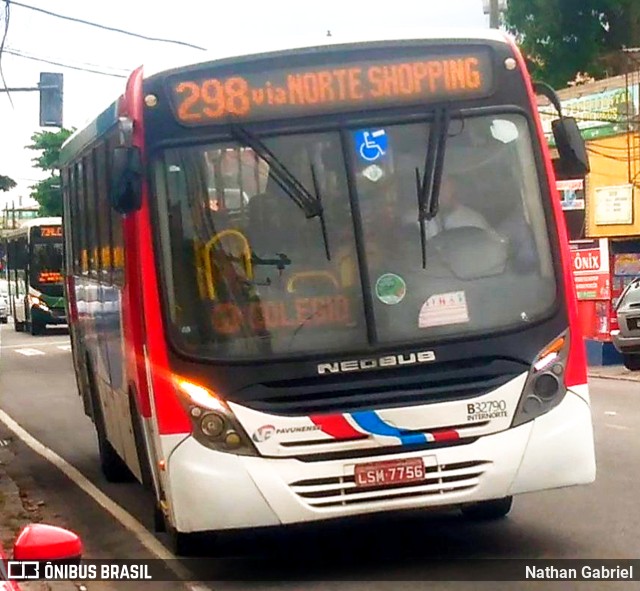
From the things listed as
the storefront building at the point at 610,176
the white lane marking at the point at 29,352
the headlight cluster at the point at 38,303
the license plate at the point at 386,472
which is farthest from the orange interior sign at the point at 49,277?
the license plate at the point at 386,472

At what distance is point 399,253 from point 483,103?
102cm

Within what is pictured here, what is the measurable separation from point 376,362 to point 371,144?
4.10 ft

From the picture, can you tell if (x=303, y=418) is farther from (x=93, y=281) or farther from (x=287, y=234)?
(x=93, y=281)

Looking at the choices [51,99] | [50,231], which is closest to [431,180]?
[51,99]

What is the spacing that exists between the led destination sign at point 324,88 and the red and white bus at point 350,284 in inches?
0.5

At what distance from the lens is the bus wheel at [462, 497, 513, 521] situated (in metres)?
9.71

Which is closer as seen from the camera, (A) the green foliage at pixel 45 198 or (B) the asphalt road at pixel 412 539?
(B) the asphalt road at pixel 412 539

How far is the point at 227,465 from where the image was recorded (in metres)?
7.82

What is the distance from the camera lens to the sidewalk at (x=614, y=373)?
23.8 metres

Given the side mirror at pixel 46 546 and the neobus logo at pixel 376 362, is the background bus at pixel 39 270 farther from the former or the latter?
the side mirror at pixel 46 546

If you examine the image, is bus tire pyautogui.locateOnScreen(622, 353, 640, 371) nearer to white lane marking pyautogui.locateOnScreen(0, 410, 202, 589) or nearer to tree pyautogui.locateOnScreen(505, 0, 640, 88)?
white lane marking pyautogui.locateOnScreen(0, 410, 202, 589)

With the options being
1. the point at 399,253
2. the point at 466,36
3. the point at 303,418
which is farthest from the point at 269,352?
the point at 466,36

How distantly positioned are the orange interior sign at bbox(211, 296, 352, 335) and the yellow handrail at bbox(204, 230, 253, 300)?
0.12 metres

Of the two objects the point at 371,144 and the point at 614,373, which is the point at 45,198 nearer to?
the point at 614,373
